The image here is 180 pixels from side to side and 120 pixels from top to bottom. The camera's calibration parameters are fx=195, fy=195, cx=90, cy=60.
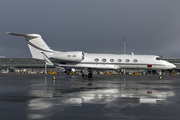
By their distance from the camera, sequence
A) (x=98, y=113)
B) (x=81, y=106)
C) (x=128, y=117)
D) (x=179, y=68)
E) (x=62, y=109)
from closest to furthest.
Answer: (x=128, y=117)
(x=98, y=113)
(x=62, y=109)
(x=81, y=106)
(x=179, y=68)

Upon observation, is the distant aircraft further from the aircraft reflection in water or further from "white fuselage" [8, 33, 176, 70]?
the aircraft reflection in water

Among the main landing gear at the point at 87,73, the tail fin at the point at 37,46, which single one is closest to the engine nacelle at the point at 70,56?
the main landing gear at the point at 87,73

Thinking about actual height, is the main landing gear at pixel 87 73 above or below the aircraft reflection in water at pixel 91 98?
above

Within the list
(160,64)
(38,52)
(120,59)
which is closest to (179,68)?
(160,64)

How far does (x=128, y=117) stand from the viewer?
6.30m

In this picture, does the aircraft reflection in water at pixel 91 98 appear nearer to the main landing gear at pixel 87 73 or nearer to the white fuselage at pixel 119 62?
the main landing gear at pixel 87 73

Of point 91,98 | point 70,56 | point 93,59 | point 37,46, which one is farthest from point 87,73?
point 91,98

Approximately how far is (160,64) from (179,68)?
128 ft

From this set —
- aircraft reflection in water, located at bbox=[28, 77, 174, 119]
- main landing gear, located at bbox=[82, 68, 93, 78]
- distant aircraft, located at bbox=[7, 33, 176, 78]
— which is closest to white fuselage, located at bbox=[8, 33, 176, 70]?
distant aircraft, located at bbox=[7, 33, 176, 78]

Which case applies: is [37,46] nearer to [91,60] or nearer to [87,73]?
[91,60]

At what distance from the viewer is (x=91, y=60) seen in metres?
30.7

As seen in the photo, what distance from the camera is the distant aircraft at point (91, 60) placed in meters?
30.4

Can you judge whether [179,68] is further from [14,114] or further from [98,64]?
[14,114]

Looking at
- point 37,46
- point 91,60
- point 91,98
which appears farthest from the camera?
point 37,46
